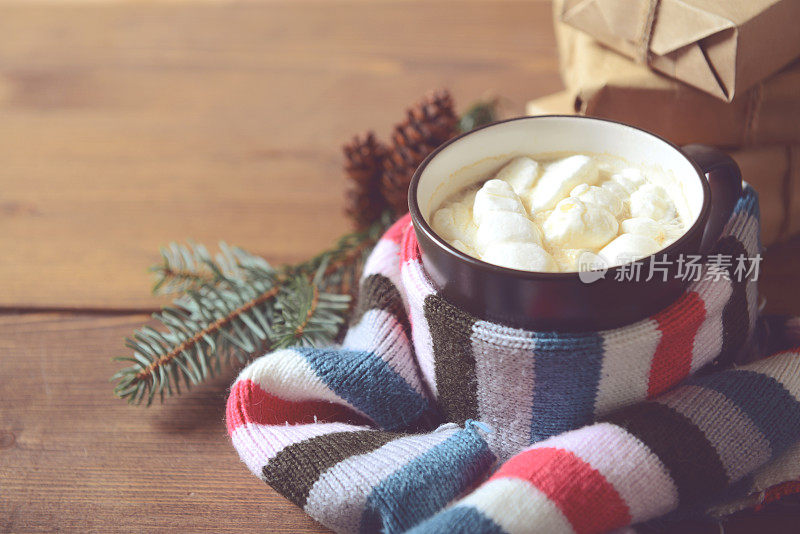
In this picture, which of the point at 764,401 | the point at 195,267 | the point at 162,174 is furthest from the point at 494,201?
the point at 162,174

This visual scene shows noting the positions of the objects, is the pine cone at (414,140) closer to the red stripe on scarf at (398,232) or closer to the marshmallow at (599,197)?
the red stripe on scarf at (398,232)

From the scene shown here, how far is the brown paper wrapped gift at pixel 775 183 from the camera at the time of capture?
758 millimetres

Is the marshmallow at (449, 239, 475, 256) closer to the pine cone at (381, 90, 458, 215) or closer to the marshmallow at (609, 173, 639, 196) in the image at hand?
the marshmallow at (609, 173, 639, 196)

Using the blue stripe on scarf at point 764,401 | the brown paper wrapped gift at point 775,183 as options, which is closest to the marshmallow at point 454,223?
the blue stripe on scarf at point 764,401

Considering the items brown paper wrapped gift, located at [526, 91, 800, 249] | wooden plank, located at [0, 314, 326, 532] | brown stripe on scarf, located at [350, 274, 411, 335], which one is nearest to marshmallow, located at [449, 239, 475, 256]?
brown stripe on scarf, located at [350, 274, 411, 335]

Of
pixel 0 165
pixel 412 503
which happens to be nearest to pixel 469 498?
pixel 412 503

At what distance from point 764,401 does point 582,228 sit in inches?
7.5

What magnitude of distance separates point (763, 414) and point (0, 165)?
955 millimetres

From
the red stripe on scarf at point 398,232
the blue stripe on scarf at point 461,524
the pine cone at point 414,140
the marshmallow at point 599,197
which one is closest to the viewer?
the blue stripe on scarf at point 461,524

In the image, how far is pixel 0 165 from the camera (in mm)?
1012

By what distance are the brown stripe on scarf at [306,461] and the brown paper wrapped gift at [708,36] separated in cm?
45

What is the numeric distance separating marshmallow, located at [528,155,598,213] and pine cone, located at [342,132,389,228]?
0.95 ft

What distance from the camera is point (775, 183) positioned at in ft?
2.53

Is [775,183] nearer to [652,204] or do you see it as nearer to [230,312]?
[652,204]
